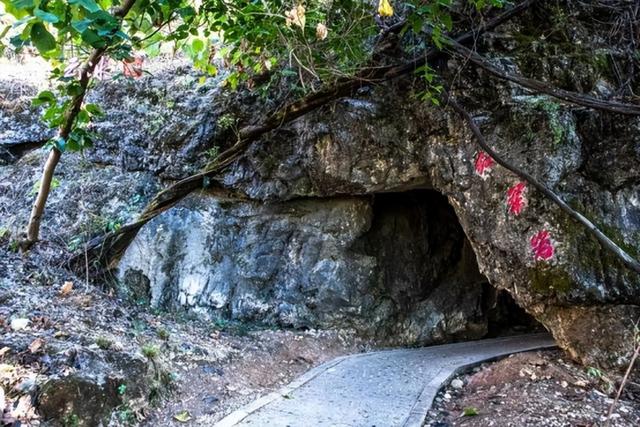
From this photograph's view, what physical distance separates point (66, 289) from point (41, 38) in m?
3.24

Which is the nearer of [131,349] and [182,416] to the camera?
[182,416]

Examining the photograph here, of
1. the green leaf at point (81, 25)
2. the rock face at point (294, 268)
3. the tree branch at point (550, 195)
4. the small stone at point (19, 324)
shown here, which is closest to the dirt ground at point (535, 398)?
the tree branch at point (550, 195)

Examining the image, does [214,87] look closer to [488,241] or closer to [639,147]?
[488,241]

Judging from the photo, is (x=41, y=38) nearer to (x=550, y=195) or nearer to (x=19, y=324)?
(x=19, y=324)

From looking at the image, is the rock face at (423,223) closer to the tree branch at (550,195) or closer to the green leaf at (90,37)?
the tree branch at (550,195)

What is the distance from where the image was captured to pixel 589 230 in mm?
3912

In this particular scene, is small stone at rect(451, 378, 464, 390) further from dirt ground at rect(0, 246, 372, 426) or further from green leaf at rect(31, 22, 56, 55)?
green leaf at rect(31, 22, 56, 55)

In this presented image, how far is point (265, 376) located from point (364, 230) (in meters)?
2.53

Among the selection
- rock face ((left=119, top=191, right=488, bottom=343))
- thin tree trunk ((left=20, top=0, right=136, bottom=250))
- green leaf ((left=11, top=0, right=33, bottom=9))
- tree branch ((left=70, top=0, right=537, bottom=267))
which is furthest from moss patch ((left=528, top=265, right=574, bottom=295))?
green leaf ((left=11, top=0, right=33, bottom=9))

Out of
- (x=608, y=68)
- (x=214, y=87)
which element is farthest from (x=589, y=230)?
(x=214, y=87)

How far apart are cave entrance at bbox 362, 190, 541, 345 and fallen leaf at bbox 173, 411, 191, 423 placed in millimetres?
3272

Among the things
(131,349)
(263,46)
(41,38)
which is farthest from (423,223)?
(41,38)

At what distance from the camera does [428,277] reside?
6625 mm

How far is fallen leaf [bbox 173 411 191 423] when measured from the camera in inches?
120
